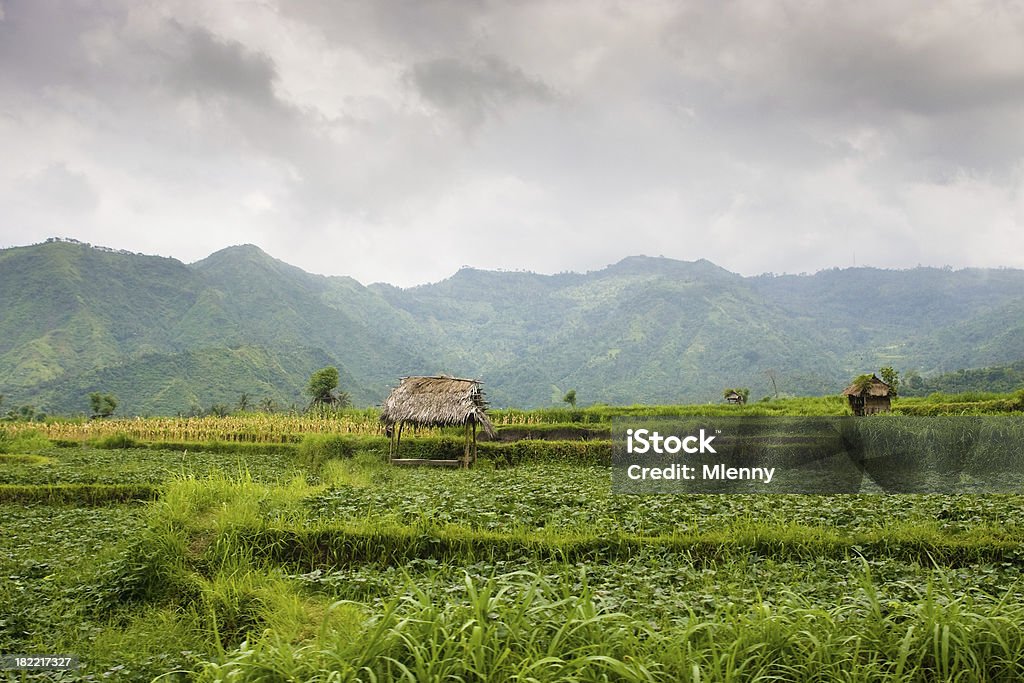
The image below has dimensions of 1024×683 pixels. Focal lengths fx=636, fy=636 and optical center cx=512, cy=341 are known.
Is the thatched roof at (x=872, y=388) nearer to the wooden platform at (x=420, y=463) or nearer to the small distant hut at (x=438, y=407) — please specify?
the small distant hut at (x=438, y=407)

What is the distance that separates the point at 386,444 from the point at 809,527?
1536 centimetres

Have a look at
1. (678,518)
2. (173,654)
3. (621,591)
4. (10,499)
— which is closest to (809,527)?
(678,518)

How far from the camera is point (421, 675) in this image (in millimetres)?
3295

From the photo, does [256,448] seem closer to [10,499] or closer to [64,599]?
[10,499]

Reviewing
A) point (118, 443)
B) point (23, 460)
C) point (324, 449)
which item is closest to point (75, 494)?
point (23, 460)

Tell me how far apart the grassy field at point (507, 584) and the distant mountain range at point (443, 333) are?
49595 millimetres

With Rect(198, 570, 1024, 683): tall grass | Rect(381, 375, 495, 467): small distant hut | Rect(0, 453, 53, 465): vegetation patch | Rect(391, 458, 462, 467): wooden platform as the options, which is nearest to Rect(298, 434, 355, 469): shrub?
Rect(381, 375, 495, 467): small distant hut

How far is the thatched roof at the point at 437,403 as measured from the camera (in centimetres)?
1809

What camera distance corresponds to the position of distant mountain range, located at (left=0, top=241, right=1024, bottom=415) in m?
76.2

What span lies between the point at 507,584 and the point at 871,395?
901 inches

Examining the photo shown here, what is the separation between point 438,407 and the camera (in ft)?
60.2

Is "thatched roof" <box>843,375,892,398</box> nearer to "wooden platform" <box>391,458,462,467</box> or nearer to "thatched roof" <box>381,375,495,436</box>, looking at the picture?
"thatched roof" <box>381,375,495,436</box>

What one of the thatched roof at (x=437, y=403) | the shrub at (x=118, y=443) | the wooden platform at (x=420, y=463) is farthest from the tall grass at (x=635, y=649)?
the shrub at (x=118, y=443)

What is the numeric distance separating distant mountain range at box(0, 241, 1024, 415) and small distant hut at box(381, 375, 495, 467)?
39.4m
